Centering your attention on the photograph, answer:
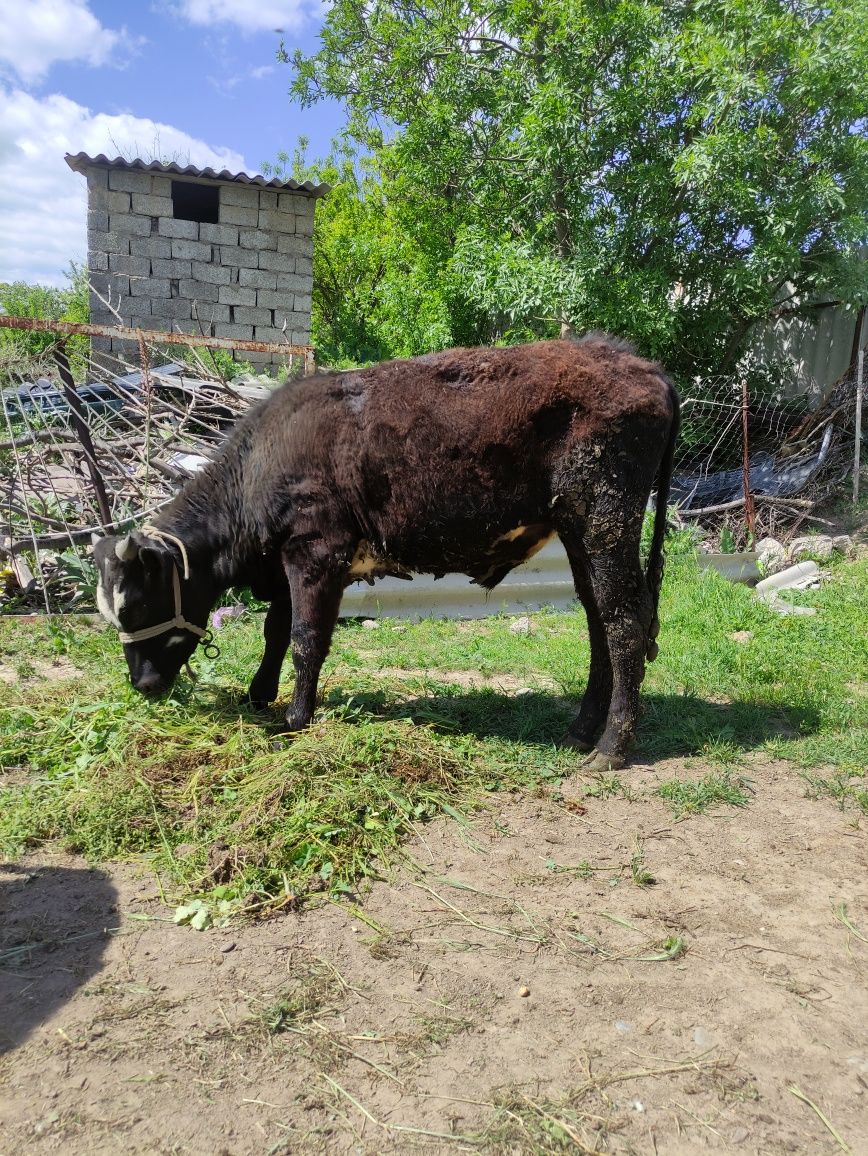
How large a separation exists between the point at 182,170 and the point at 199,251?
118 cm

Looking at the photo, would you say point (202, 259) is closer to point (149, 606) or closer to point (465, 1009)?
point (149, 606)

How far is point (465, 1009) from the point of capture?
8.39 feet

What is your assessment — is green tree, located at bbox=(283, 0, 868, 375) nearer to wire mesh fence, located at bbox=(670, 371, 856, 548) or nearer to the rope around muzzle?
wire mesh fence, located at bbox=(670, 371, 856, 548)

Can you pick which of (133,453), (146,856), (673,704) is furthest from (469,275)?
(146,856)

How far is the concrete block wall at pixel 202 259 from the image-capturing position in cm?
1257

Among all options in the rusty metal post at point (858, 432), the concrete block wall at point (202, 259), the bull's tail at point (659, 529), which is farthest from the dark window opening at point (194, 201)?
the bull's tail at point (659, 529)

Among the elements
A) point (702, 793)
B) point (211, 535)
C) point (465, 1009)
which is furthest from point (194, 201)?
point (465, 1009)

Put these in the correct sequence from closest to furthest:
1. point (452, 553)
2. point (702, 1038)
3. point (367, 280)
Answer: point (702, 1038) < point (452, 553) < point (367, 280)

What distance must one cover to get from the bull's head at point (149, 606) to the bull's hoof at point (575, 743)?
88.5 inches

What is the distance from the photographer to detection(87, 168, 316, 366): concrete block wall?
495 inches

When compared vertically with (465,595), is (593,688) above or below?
below

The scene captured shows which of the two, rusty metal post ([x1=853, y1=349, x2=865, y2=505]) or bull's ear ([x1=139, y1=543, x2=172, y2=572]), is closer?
bull's ear ([x1=139, y1=543, x2=172, y2=572])

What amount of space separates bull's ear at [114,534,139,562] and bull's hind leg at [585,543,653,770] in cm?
247

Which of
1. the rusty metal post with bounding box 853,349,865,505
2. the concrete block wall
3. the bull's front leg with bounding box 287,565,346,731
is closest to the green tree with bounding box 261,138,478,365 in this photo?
the concrete block wall
